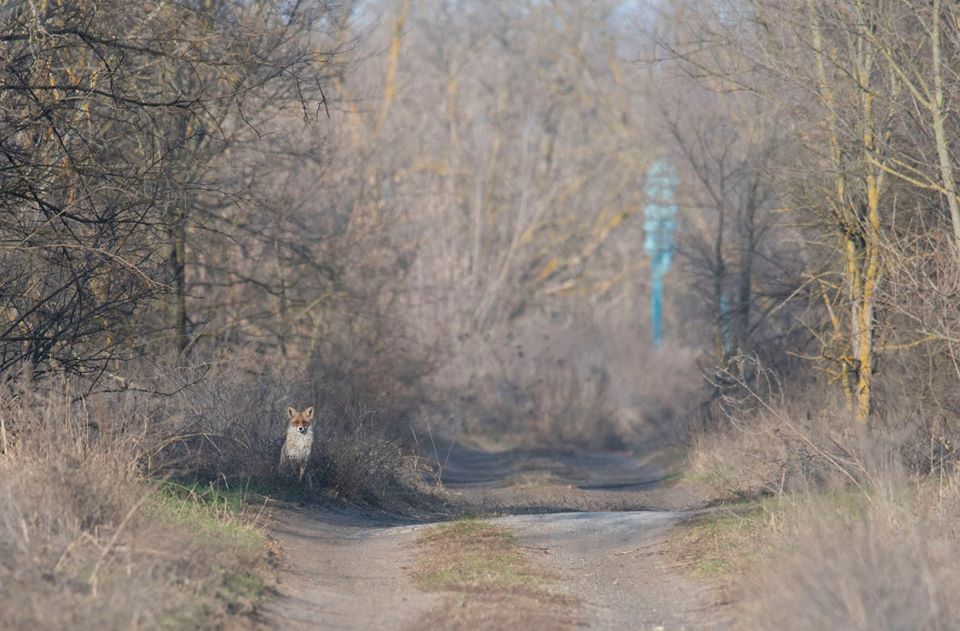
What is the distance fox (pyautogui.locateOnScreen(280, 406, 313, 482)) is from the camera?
1412 centimetres

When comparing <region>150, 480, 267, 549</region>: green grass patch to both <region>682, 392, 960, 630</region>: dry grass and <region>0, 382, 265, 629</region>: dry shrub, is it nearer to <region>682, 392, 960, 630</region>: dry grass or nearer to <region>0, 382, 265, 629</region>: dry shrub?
<region>0, 382, 265, 629</region>: dry shrub

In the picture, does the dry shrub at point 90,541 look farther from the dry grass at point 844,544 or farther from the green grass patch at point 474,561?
the dry grass at point 844,544

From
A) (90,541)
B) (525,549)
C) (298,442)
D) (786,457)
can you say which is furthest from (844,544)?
(298,442)

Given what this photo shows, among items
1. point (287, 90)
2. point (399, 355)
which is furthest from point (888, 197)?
point (399, 355)

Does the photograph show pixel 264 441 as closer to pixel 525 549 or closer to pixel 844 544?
pixel 525 549

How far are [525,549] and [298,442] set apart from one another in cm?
393

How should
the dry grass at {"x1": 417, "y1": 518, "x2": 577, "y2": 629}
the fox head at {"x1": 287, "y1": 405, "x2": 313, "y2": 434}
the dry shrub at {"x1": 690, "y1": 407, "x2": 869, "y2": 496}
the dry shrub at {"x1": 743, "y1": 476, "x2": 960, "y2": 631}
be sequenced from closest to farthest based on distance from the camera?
the dry shrub at {"x1": 743, "y1": 476, "x2": 960, "y2": 631} < the dry grass at {"x1": 417, "y1": 518, "x2": 577, "y2": 629} < the dry shrub at {"x1": 690, "y1": 407, "x2": 869, "y2": 496} < the fox head at {"x1": 287, "y1": 405, "x2": 313, "y2": 434}

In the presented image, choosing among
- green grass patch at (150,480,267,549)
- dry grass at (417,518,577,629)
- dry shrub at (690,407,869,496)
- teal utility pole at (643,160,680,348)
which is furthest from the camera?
teal utility pole at (643,160,680,348)

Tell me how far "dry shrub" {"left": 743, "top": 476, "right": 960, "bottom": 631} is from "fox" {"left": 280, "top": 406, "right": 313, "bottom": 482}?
6.27 metres

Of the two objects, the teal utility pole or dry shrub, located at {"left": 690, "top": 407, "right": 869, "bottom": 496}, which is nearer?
dry shrub, located at {"left": 690, "top": 407, "right": 869, "bottom": 496}

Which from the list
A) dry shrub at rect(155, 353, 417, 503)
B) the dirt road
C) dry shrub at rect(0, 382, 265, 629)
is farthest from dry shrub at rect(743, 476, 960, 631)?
dry shrub at rect(155, 353, 417, 503)

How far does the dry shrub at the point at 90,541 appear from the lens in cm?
703

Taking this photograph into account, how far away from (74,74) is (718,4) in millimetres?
9272

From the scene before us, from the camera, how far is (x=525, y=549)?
11.2 meters
